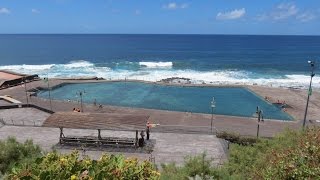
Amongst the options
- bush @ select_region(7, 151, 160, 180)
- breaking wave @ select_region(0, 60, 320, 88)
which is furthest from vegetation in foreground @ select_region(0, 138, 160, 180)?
breaking wave @ select_region(0, 60, 320, 88)

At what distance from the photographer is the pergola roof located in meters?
Result: 24.9

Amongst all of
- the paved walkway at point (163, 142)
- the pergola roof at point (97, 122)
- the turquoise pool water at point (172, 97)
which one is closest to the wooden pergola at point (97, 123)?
the pergola roof at point (97, 122)

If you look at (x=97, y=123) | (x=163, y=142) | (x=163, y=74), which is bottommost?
(x=163, y=142)

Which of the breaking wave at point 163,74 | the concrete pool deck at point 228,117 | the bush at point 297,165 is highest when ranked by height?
the bush at point 297,165

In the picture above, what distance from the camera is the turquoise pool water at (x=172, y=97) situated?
45719mm

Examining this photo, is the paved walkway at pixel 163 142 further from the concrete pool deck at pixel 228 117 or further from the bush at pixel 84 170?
the bush at pixel 84 170

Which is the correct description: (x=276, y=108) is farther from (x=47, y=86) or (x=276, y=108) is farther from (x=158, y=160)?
(x=47, y=86)

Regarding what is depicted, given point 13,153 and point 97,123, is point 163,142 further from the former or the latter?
point 13,153

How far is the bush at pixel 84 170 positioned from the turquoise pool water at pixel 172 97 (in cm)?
3392

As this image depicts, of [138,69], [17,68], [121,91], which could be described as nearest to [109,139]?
[121,91]

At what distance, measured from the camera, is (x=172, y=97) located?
52.7 meters

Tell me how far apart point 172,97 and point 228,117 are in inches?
555

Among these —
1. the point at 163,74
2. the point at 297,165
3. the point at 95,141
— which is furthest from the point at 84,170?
the point at 163,74

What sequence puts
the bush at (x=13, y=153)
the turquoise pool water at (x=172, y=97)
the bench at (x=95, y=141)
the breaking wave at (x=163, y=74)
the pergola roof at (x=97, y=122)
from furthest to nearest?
the breaking wave at (x=163, y=74) < the turquoise pool water at (x=172, y=97) < the bench at (x=95, y=141) < the pergola roof at (x=97, y=122) < the bush at (x=13, y=153)
